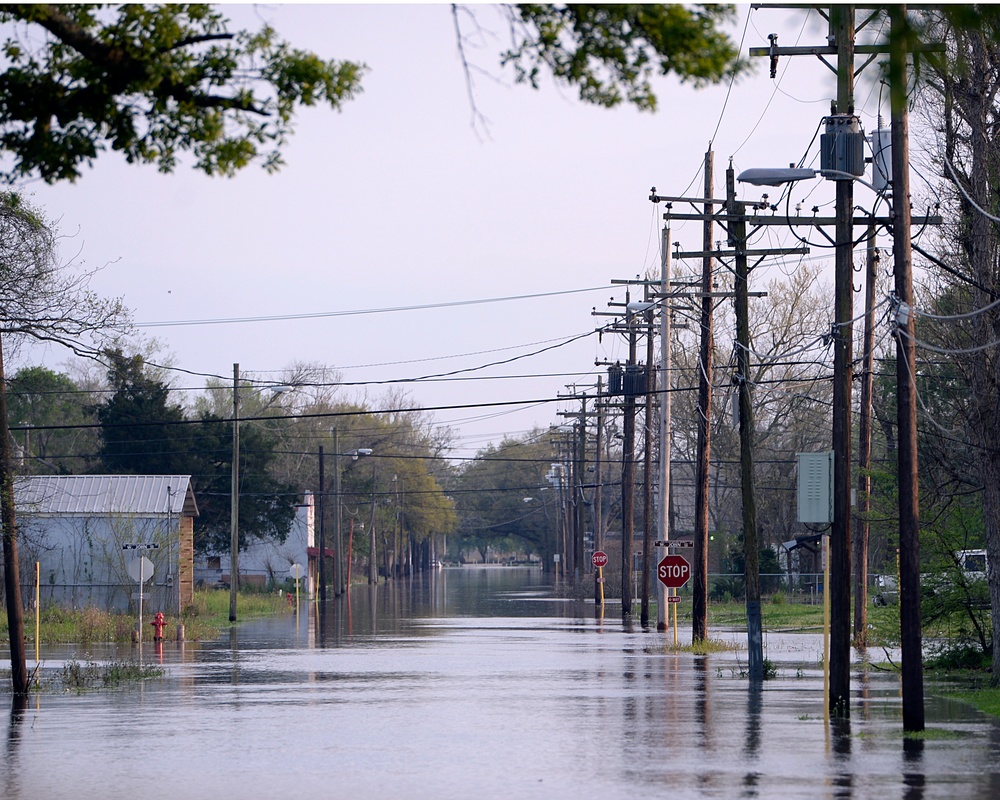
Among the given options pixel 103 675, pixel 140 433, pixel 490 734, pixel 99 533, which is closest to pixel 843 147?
pixel 490 734

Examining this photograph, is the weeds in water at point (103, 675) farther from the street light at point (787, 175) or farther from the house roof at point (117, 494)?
the house roof at point (117, 494)

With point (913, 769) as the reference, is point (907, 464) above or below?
above

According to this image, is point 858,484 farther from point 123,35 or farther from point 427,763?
point 123,35

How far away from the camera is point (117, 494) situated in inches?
2216

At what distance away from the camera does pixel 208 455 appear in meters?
70.7

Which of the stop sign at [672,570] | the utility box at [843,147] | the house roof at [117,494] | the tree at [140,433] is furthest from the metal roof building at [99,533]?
the utility box at [843,147]

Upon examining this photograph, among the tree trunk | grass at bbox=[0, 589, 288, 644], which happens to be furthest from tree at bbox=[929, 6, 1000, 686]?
grass at bbox=[0, 589, 288, 644]

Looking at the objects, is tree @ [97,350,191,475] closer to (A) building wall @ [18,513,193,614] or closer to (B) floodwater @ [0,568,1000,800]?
(A) building wall @ [18,513,193,614]

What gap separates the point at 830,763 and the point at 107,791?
709cm

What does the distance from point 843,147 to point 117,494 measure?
44177mm

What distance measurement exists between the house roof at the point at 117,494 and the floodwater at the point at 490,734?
24.8 meters

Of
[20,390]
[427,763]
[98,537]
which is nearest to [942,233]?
[427,763]

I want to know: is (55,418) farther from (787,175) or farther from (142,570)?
(787,175)

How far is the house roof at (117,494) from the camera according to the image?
54794 millimetres
